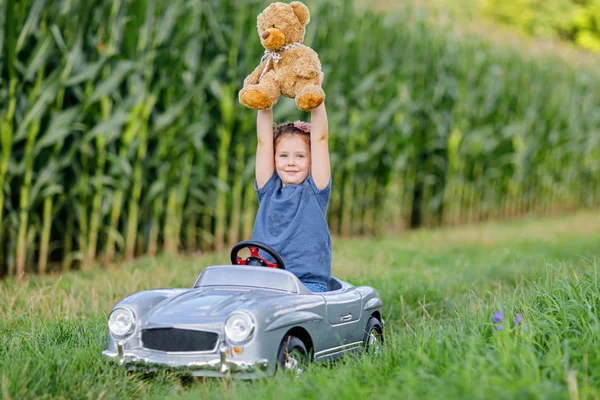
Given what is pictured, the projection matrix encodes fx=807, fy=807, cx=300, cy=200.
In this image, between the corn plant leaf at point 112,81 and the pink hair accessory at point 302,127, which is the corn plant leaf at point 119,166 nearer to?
the corn plant leaf at point 112,81

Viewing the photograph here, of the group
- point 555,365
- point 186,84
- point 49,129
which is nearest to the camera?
point 555,365

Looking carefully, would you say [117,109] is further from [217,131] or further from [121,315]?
[121,315]

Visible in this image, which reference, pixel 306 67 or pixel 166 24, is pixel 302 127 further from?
pixel 166 24

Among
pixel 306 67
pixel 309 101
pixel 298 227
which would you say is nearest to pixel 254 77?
pixel 306 67

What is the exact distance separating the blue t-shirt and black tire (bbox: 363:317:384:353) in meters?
0.32

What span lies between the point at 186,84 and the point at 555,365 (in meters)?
5.42

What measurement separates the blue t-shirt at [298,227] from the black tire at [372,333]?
12.6 inches

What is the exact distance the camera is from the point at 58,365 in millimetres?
3232

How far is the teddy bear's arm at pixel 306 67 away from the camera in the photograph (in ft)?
12.9

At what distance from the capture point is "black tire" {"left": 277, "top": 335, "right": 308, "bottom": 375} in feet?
10.6

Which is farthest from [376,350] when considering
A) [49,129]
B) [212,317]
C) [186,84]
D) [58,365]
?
[186,84]

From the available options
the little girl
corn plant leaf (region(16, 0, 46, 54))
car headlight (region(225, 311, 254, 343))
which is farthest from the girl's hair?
corn plant leaf (region(16, 0, 46, 54))

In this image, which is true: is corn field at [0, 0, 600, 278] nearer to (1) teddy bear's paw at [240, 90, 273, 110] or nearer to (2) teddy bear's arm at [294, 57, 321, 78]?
(1) teddy bear's paw at [240, 90, 273, 110]

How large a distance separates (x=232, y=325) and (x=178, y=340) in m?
0.25
